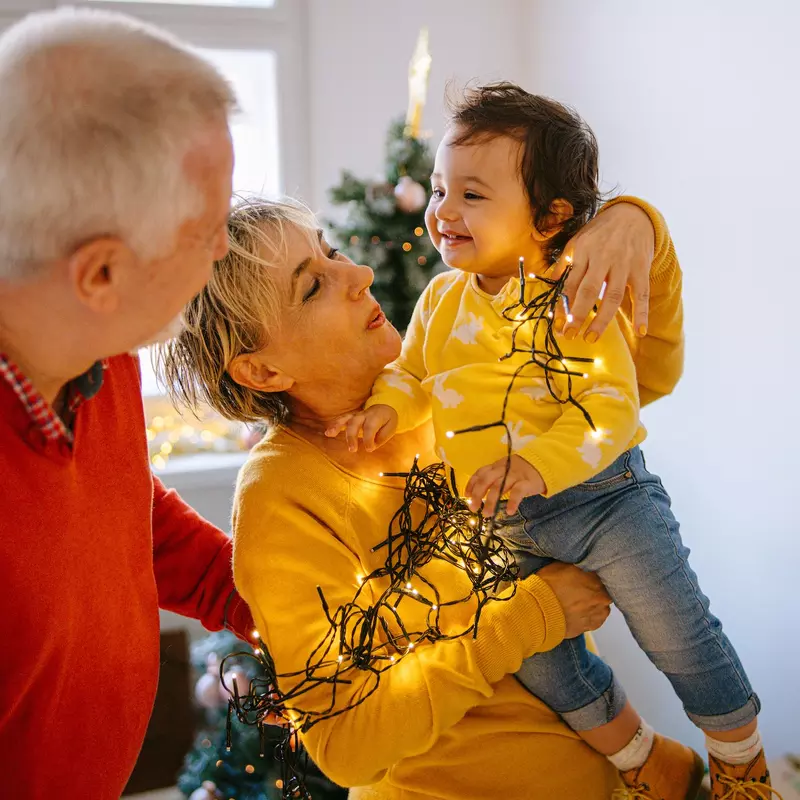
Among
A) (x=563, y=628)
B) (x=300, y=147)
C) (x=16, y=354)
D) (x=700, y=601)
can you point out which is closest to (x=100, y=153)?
(x=16, y=354)

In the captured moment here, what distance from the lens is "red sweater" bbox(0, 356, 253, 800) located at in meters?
1.01

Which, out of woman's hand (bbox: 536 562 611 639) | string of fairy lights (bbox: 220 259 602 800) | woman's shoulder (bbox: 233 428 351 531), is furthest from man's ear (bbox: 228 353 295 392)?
woman's hand (bbox: 536 562 611 639)

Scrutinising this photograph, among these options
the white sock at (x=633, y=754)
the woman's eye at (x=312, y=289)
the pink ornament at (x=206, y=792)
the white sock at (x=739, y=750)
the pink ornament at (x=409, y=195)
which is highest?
the woman's eye at (x=312, y=289)

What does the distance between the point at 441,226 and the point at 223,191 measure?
478 mm

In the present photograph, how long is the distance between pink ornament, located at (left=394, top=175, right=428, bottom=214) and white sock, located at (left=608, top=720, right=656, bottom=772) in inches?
64.8

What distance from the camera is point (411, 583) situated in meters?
1.32

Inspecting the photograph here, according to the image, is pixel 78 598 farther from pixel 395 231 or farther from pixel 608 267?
pixel 395 231

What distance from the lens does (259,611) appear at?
1.25 meters

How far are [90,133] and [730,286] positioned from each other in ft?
6.11

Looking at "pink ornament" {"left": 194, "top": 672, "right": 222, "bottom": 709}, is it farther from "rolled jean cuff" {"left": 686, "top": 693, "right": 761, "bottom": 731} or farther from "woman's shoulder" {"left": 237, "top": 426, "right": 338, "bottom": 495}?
"rolled jean cuff" {"left": 686, "top": 693, "right": 761, "bottom": 731}

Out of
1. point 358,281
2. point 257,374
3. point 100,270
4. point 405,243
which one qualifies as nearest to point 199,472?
point 405,243

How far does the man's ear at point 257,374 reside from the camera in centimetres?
137

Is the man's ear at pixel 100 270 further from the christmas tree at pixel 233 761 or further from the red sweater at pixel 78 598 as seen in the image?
the christmas tree at pixel 233 761

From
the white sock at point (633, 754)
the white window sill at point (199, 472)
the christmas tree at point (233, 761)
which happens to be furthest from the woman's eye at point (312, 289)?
the white window sill at point (199, 472)
